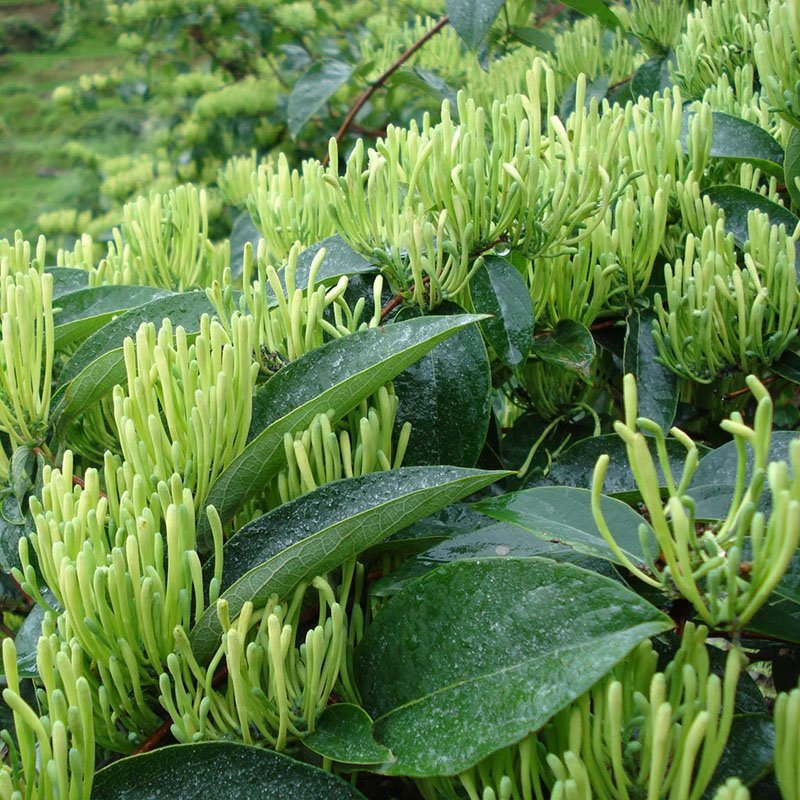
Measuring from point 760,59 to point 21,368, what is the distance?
1.73 ft

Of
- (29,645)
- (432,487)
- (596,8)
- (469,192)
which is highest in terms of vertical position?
(596,8)

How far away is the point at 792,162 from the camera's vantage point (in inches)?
23.4

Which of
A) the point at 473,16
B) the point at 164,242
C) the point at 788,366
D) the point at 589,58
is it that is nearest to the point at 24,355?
the point at 164,242

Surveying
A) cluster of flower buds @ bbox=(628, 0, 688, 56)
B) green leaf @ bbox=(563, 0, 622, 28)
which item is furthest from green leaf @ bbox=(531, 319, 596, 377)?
cluster of flower buds @ bbox=(628, 0, 688, 56)

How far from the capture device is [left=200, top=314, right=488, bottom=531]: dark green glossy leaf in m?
0.41

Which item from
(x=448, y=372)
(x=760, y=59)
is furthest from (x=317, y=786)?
(x=760, y=59)

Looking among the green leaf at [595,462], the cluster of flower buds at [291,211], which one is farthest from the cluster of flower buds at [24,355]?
the green leaf at [595,462]

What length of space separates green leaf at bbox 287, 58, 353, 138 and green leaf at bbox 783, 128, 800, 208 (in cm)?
78

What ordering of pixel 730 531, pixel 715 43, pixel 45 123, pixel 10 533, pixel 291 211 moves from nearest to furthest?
pixel 730 531
pixel 10 533
pixel 291 211
pixel 715 43
pixel 45 123

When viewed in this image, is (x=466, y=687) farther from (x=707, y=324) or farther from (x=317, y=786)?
(x=707, y=324)

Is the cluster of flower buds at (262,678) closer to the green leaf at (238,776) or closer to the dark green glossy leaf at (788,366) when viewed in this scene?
the green leaf at (238,776)

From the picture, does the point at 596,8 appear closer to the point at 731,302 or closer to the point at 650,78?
the point at 650,78

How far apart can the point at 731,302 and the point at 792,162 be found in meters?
0.17

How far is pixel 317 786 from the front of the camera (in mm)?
353
